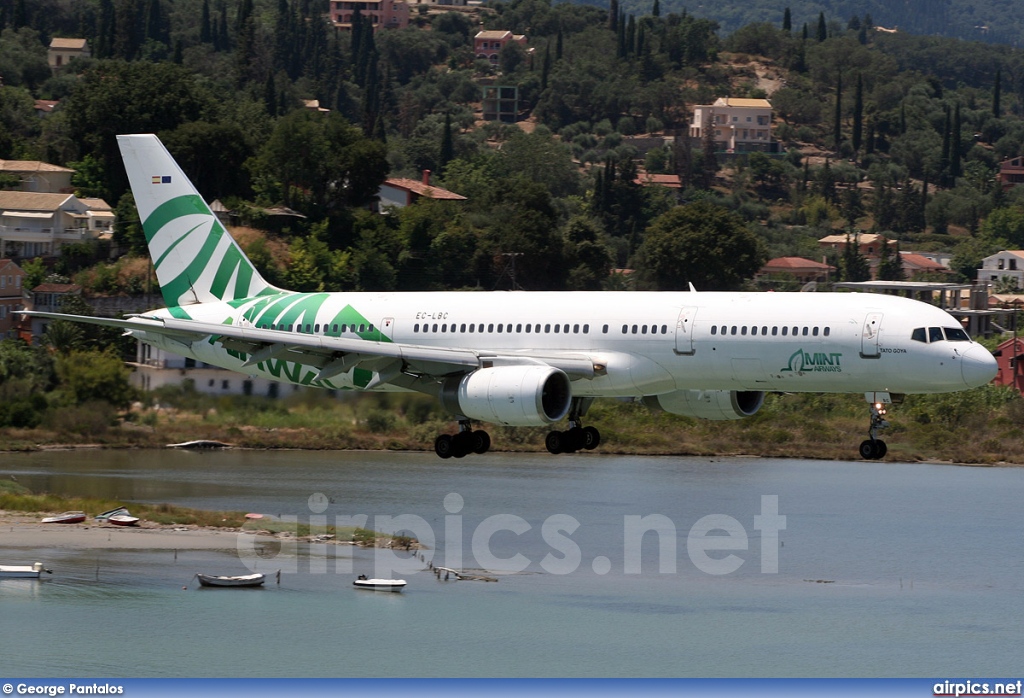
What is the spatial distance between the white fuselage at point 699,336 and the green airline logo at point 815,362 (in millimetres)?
30

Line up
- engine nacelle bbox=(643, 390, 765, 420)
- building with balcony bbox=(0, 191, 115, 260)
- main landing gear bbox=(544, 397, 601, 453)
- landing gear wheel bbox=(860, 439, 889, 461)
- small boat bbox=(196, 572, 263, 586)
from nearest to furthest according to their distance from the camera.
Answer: landing gear wheel bbox=(860, 439, 889, 461), main landing gear bbox=(544, 397, 601, 453), engine nacelle bbox=(643, 390, 765, 420), small boat bbox=(196, 572, 263, 586), building with balcony bbox=(0, 191, 115, 260)

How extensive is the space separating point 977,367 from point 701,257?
4694 inches

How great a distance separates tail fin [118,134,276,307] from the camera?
60.9 m

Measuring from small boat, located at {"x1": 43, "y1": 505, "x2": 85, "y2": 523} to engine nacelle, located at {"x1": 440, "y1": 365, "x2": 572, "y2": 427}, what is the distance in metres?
62.2

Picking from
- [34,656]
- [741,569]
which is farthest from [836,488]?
[34,656]

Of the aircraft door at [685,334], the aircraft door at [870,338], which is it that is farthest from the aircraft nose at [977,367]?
the aircraft door at [685,334]

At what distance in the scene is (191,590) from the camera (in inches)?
3944

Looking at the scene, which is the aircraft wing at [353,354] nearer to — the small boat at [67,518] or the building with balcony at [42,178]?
the small boat at [67,518]

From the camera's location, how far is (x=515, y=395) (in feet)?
166

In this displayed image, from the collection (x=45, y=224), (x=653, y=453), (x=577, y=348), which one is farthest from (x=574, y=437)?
(x=45, y=224)

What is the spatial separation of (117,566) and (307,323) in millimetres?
52104

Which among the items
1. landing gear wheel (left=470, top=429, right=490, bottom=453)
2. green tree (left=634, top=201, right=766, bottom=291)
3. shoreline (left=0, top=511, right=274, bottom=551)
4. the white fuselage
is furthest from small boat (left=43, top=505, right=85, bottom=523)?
green tree (left=634, top=201, right=766, bottom=291)

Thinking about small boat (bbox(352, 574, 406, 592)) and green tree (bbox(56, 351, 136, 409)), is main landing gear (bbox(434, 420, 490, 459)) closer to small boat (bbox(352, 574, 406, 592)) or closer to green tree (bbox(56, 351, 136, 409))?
small boat (bbox(352, 574, 406, 592))
